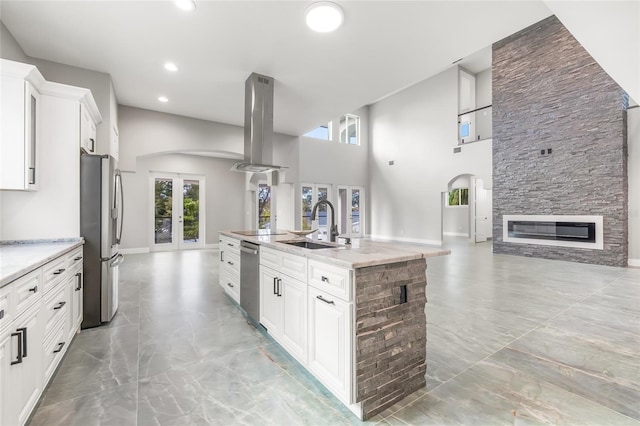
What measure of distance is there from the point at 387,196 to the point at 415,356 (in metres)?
9.26

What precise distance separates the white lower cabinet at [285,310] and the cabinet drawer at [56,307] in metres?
1.43

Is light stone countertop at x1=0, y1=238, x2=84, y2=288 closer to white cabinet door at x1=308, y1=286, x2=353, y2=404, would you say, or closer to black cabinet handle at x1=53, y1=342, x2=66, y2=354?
black cabinet handle at x1=53, y1=342, x2=66, y2=354

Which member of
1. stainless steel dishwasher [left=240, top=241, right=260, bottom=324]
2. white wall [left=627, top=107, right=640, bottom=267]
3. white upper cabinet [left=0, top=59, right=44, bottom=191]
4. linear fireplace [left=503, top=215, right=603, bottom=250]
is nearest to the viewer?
white upper cabinet [left=0, top=59, right=44, bottom=191]

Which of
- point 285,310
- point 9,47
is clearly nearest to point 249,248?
point 285,310

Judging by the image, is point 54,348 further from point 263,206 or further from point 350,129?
point 350,129

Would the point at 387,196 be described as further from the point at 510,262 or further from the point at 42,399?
the point at 42,399

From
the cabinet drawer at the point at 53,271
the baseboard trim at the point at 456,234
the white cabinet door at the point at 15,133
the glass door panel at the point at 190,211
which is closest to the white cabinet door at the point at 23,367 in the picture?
the cabinet drawer at the point at 53,271

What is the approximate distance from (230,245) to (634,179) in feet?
24.2

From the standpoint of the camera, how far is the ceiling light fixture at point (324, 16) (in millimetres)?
2836

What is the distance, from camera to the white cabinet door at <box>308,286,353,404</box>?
1.58m

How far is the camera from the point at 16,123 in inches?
89.4

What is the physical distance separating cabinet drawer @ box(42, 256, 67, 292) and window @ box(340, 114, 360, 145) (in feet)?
32.6

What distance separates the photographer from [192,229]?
866 centimetres

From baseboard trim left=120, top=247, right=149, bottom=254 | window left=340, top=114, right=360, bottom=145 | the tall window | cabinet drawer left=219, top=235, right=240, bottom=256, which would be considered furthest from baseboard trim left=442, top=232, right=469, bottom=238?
baseboard trim left=120, top=247, right=149, bottom=254
